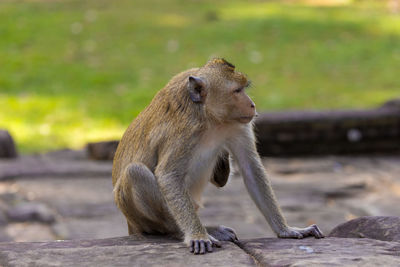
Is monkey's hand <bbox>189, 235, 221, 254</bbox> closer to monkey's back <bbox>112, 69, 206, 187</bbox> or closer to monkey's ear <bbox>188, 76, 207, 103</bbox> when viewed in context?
monkey's back <bbox>112, 69, 206, 187</bbox>

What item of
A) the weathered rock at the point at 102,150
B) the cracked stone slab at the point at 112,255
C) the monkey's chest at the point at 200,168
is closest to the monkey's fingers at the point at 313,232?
the cracked stone slab at the point at 112,255

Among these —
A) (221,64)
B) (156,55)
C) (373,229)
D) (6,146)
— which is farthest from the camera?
(156,55)

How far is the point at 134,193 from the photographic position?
4.10m

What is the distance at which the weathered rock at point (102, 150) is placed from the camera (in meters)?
8.32

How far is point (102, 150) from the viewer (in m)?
8.38

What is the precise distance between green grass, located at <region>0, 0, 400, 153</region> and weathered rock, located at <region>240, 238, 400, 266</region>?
6.21 meters

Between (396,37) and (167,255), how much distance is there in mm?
11931

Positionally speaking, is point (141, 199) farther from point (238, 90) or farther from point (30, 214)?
point (30, 214)

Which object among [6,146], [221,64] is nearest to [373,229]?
[221,64]

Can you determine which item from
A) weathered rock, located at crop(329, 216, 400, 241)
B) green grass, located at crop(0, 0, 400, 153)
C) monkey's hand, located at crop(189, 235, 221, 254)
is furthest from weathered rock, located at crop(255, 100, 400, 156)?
monkey's hand, located at crop(189, 235, 221, 254)

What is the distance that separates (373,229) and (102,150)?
460 cm

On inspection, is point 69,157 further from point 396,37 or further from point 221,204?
point 396,37

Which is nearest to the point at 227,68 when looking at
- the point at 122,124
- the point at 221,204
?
the point at 221,204

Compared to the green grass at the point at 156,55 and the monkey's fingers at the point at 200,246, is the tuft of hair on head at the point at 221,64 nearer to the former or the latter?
the monkey's fingers at the point at 200,246
